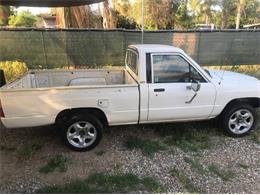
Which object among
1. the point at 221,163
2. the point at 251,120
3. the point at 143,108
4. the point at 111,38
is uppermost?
the point at 111,38

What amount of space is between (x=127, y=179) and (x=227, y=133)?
2.20m

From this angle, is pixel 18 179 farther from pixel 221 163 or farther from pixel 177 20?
pixel 177 20

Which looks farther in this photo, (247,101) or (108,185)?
(247,101)

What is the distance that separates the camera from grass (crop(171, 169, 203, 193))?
3451mm

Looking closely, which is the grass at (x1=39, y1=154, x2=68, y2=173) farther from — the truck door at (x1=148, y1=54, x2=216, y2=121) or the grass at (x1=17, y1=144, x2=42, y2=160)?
the truck door at (x1=148, y1=54, x2=216, y2=121)

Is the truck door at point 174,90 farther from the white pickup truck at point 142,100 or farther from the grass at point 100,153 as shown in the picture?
the grass at point 100,153

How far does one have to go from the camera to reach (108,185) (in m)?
3.52

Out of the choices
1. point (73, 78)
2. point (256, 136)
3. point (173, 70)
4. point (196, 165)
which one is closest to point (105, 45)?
point (73, 78)

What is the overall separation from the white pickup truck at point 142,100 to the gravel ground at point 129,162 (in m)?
0.33

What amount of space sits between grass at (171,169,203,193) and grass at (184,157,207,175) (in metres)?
0.22

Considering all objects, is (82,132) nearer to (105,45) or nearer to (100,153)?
(100,153)

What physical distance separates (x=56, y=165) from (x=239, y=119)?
125 inches

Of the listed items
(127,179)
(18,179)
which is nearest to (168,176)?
(127,179)

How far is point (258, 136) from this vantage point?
4930 millimetres
